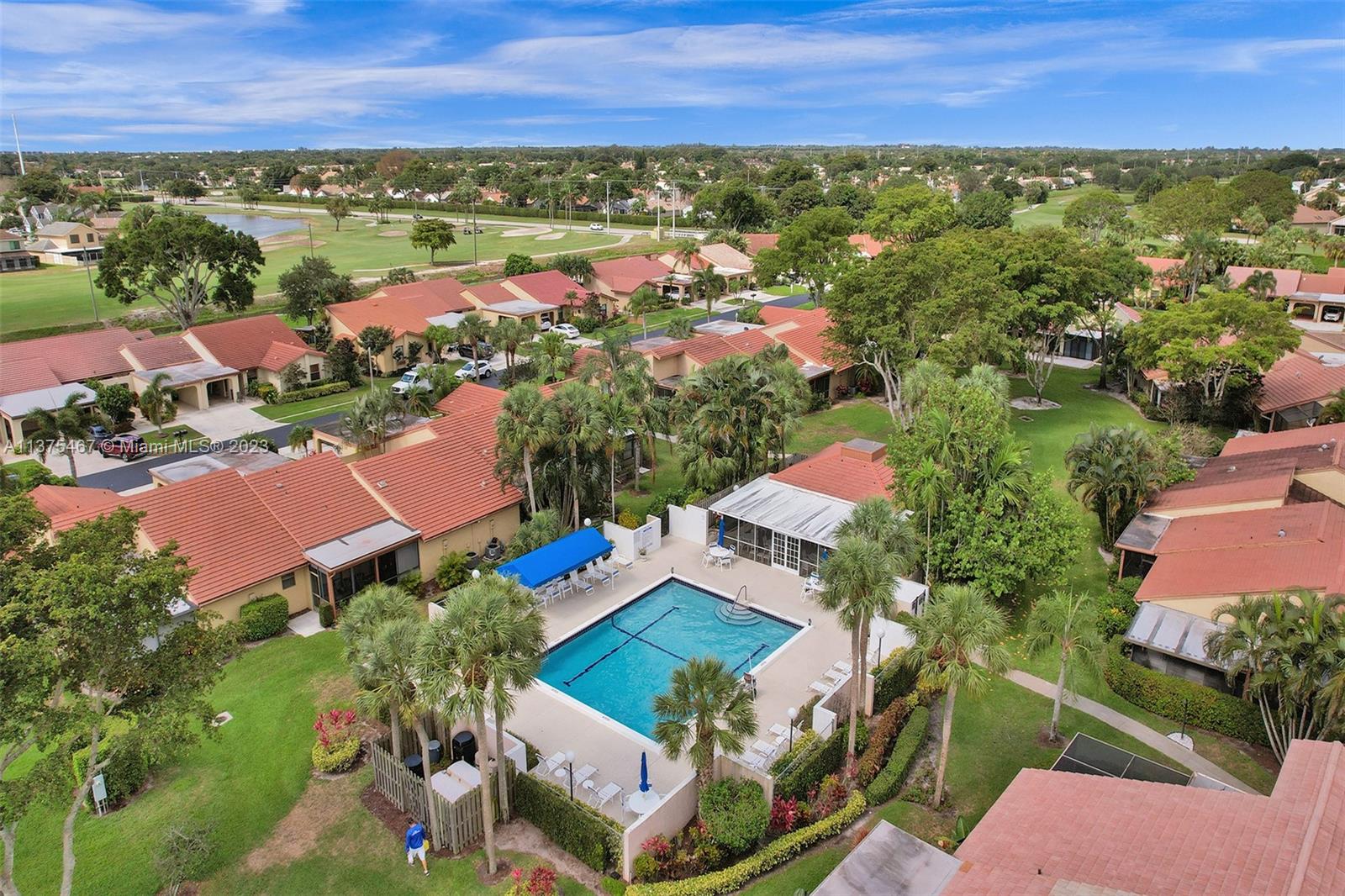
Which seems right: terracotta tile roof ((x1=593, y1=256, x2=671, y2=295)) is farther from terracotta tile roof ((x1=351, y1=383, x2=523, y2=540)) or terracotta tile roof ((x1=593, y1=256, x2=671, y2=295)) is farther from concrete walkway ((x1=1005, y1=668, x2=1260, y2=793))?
concrete walkway ((x1=1005, y1=668, x2=1260, y2=793))

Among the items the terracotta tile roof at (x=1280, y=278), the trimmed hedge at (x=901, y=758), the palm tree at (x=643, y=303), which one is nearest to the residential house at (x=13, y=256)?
the palm tree at (x=643, y=303)

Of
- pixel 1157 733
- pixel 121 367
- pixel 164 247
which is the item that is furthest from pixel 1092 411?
pixel 164 247

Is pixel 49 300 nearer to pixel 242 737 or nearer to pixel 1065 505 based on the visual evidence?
pixel 242 737

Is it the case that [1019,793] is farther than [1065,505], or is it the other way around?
[1065,505]

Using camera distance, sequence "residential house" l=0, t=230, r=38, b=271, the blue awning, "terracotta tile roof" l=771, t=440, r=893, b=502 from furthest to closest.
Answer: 1. "residential house" l=0, t=230, r=38, b=271
2. "terracotta tile roof" l=771, t=440, r=893, b=502
3. the blue awning

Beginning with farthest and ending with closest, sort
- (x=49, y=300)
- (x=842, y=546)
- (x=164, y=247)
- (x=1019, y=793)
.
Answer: (x=49, y=300), (x=164, y=247), (x=842, y=546), (x=1019, y=793)

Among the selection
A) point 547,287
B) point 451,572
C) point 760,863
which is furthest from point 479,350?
point 760,863

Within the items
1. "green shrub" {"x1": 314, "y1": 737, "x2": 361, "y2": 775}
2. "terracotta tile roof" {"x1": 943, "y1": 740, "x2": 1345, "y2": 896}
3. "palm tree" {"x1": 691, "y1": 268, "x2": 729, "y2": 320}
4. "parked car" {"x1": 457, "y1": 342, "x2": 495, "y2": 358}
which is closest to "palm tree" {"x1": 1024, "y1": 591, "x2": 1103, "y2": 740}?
"terracotta tile roof" {"x1": 943, "y1": 740, "x2": 1345, "y2": 896}
